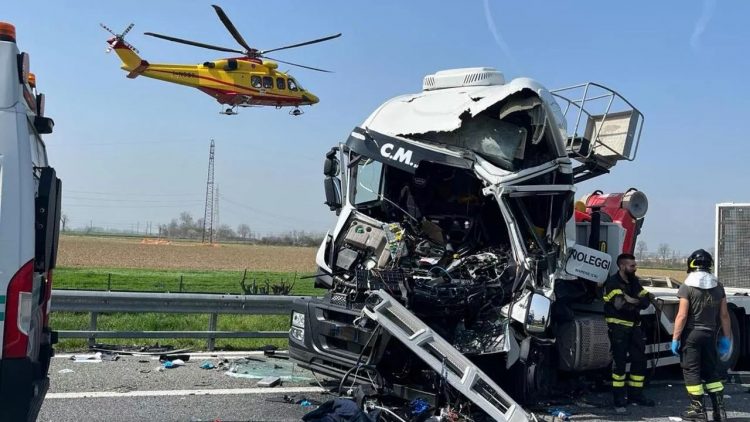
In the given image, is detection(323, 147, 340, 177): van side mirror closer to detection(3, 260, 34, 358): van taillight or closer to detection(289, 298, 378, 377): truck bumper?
detection(289, 298, 378, 377): truck bumper

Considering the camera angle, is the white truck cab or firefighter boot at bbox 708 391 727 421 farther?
firefighter boot at bbox 708 391 727 421

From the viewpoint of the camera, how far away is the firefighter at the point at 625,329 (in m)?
6.62

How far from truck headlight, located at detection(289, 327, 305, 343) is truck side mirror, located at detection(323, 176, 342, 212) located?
4.77ft

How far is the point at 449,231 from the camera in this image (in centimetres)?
700

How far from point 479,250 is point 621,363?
1.81 m

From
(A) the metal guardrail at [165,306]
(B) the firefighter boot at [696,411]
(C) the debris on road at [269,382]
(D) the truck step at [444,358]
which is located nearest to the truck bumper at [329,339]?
(D) the truck step at [444,358]

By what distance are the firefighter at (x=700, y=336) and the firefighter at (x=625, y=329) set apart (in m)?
0.39

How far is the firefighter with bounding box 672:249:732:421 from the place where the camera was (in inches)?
250

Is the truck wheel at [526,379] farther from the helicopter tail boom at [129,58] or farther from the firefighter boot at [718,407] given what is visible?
the helicopter tail boom at [129,58]

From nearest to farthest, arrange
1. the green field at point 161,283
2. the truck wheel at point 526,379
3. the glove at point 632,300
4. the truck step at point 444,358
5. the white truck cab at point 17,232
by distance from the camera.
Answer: the white truck cab at point 17,232
the truck step at point 444,358
the truck wheel at point 526,379
the glove at point 632,300
the green field at point 161,283

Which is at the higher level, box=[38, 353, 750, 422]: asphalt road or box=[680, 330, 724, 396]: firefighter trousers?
box=[680, 330, 724, 396]: firefighter trousers

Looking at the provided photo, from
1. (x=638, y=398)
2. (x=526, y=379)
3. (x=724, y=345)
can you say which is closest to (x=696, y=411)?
(x=638, y=398)

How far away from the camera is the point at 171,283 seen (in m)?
23.8

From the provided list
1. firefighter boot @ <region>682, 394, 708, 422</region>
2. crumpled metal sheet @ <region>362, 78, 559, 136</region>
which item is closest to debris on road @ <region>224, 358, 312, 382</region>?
crumpled metal sheet @ <region>362, 78, 559, 136</region>
